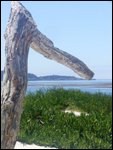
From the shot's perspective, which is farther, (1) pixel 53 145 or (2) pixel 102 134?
(2) pixel 102 134

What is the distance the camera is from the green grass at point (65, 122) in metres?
8.01

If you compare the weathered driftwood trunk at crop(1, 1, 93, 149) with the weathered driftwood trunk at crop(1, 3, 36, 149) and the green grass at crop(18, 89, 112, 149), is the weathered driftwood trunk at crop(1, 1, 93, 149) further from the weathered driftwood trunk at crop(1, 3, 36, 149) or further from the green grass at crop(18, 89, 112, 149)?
the green grass at crop(18, 89, 112, 149)

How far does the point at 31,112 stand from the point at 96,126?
4.81 ft

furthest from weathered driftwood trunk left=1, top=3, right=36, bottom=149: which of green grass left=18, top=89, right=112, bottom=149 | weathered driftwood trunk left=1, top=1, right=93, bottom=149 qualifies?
green grass left=18, top=89, right=112, bottom=149

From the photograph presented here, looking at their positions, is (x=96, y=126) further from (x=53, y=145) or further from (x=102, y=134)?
(x=53, y=145)

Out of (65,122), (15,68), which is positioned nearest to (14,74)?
(15,68)

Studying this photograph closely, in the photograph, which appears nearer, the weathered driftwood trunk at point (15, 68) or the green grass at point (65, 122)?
the weathered driftwood trunk at point (15, 68)

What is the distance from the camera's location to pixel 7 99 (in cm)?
270

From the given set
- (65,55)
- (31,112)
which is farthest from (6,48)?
(31,112)

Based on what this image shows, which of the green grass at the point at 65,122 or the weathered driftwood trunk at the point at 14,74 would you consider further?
the green grass at the point at 65,122

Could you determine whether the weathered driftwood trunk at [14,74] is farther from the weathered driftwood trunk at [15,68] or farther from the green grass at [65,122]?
the green grass at [65,122]

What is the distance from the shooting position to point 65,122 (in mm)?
9023

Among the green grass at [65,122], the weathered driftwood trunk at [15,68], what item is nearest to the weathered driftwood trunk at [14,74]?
the weathered driftwood trunk at [15,68]

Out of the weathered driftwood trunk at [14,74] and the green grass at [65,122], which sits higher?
the weathered driftwood trunk at [14,74]
